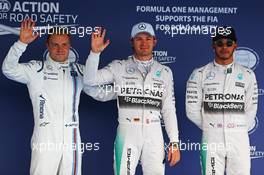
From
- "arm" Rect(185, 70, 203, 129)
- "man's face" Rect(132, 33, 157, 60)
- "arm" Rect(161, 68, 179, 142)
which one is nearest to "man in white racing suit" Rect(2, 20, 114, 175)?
"man's face" Rect(132, 33, 157, 60)

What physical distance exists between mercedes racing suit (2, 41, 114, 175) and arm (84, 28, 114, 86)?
199mm

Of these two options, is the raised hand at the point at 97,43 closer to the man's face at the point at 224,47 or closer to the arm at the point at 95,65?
the arm at the point at 95,65

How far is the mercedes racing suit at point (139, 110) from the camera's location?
3.30 m

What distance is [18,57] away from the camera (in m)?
3.18

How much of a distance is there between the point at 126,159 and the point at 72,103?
1.85ft

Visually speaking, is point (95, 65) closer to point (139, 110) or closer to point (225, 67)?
point (139, 110)

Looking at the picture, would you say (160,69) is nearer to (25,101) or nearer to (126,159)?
(126,159)

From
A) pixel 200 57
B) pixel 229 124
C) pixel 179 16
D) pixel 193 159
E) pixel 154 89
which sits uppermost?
pixel 179 16

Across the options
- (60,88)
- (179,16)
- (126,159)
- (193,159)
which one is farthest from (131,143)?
(179,16)

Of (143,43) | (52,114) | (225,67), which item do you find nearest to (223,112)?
(225,67)

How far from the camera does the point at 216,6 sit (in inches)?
164

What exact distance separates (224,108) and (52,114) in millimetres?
1242

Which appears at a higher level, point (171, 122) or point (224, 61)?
point (224, 61)

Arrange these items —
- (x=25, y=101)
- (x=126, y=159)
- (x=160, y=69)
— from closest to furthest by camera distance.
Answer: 1. (x=126, y=159)
2. (x=160, y=69)
3. (x=25, y=101)
